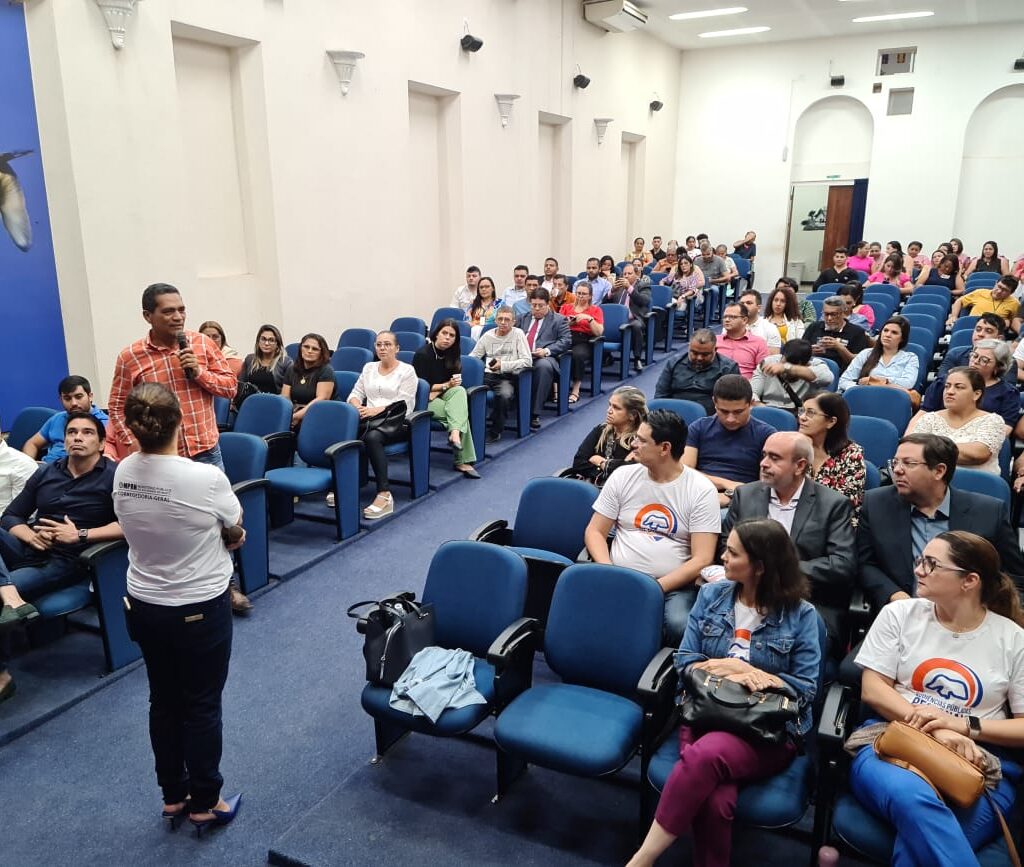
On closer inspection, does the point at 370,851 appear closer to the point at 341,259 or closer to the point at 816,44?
the point at 341,259

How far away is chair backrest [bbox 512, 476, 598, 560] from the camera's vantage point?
350 cm

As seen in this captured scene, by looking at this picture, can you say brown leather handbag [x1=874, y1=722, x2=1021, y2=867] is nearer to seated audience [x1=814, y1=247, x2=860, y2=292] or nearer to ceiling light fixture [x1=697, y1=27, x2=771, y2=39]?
seated audience [x1=814, y1=247, x2=860, y2=292]

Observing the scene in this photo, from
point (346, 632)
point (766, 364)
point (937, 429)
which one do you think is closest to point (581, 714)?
point (346, 632)

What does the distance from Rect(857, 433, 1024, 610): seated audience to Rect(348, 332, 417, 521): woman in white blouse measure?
3012mm

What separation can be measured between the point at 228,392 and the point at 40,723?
153 cm

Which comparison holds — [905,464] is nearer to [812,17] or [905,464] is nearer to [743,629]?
[743,629]

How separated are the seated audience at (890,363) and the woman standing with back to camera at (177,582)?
13.7ft

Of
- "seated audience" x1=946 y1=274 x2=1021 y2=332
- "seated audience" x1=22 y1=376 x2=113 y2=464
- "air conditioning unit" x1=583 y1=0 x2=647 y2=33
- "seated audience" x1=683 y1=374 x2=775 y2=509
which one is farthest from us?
"air conditioning unit" x1=583 y1=0 x2=647 y2=33

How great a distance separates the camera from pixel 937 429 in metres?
3.91

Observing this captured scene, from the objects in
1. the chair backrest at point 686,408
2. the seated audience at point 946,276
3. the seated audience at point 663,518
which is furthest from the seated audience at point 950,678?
the seated audience at point 946,276

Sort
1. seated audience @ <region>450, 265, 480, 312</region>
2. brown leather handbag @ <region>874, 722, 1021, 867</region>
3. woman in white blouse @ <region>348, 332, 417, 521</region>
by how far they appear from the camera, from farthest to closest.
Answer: seated audience @ <region>450, 265, 480, 312</region>
woman in white blouse @ <region>348, 332, 417, 521</region>
brown leather handbag @ <region>874, 722, 1021, 867</region>

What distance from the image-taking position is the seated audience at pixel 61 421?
13.7ft

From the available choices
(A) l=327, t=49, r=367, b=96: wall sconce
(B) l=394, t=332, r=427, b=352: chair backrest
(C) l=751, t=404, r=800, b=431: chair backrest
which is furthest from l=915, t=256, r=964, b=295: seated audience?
(A) l=327, t=49, r=367, b=96: wall sconce

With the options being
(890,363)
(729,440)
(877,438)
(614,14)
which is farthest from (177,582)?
(614,14)
